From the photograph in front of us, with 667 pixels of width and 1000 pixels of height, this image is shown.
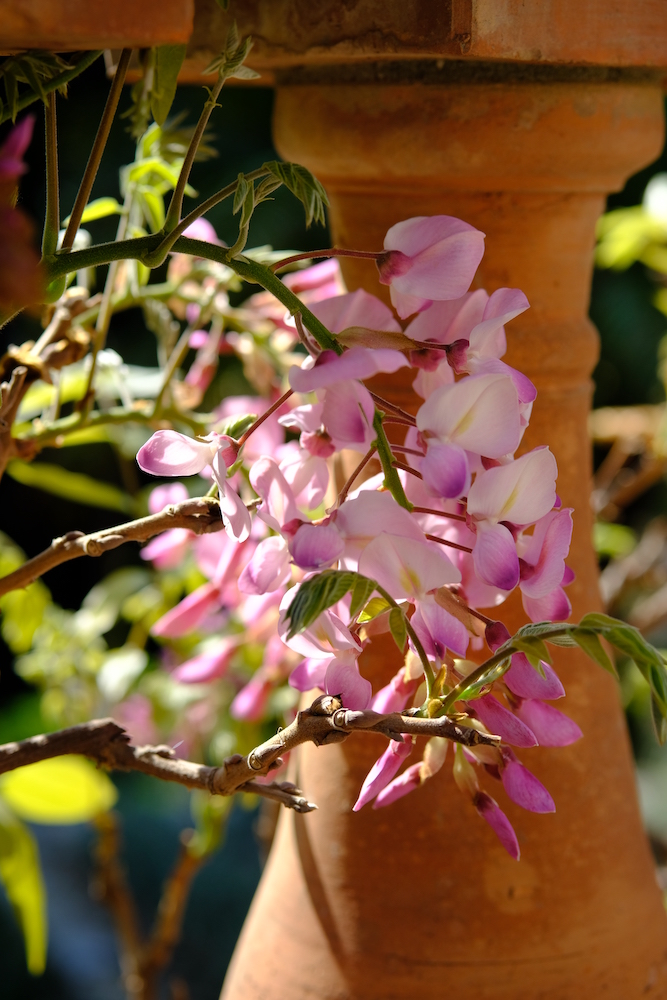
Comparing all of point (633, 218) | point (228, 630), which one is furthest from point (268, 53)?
point (633, 218)

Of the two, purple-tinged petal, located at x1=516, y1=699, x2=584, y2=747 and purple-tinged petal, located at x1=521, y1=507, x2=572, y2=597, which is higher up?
purple-tinged petal, located at x1=521, y1=507, x2=572, y2=597

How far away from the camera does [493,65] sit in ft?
1.04

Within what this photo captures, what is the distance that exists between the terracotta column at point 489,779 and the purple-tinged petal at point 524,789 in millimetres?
96

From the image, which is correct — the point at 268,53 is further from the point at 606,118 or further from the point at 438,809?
the point at 438,809

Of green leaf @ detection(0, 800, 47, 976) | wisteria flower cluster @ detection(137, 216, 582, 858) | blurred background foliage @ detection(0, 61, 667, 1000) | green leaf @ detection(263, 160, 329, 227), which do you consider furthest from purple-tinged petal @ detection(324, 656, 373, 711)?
blurred background foliage @ detection(0, 61, 667, 1000)

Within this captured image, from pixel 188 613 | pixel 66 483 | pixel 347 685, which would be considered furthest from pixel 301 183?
pixel 66 483

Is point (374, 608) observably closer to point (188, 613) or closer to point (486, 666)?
point (486, 666)

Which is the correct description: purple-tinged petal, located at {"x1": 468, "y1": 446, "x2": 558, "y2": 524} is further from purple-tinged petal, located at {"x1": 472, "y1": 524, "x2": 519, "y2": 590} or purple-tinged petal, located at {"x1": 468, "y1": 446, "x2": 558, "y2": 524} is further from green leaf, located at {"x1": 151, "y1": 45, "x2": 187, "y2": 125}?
green leaf, located at {"x1": 151, "y1": 45, "x2": 187, "y2": 125}

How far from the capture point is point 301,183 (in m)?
0.24

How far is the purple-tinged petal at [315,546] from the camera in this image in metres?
0.22

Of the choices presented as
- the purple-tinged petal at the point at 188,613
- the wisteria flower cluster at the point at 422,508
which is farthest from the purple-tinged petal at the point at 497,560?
the purple-tinged petal at the point at 188,613

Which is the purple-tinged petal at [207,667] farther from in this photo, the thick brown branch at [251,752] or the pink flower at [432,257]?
the pink flower at [432,257]

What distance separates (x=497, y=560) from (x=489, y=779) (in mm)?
143

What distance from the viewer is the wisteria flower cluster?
23cm
